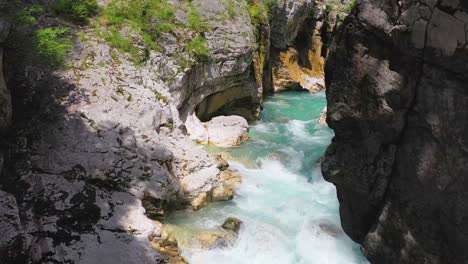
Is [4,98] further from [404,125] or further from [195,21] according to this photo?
[195,21]

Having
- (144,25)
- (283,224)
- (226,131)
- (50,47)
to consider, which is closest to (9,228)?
(50,47)

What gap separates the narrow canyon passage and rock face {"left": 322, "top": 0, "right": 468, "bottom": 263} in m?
2.06

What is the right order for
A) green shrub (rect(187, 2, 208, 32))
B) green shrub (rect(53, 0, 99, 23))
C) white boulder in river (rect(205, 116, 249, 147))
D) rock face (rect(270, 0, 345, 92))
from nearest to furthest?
green shrub (rect(53, 0, 99, 23)) < white boulder in river (rect(205, 116, 249, 147)) < green shrub (rect(187, 2, 208, 32)) < rock face (rect(270, 0, 345, 92))

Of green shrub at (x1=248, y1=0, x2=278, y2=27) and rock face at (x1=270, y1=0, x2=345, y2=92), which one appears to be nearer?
green shrub at (x1=248, y1=0, x2=278, y2=27)

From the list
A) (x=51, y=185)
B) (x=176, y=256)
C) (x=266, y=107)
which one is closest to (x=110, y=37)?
(x=51, y=185)

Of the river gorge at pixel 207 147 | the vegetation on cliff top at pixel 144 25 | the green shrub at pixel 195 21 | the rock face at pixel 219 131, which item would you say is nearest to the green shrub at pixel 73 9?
the river gorge at pixel 207 147

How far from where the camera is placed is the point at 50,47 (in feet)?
37.6

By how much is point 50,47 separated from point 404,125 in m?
9.76

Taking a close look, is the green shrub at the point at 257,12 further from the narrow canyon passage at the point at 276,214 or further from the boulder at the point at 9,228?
the boulder at the point at 9,228

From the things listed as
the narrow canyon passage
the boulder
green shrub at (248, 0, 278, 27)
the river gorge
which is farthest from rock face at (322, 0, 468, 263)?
green shrub at (248, 0, 278, 27)

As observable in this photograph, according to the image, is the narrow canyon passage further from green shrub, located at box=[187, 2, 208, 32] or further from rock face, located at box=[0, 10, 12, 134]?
green shrub, located at box=[187, 2, 208, 32]

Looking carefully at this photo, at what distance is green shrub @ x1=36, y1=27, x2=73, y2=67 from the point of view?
11227 mm

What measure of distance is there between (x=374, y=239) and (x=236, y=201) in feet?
16.1

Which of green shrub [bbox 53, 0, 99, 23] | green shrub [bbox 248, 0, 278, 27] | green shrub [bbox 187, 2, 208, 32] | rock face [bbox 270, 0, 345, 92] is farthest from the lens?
rock face [bbox 270, 0, 345, 92]
